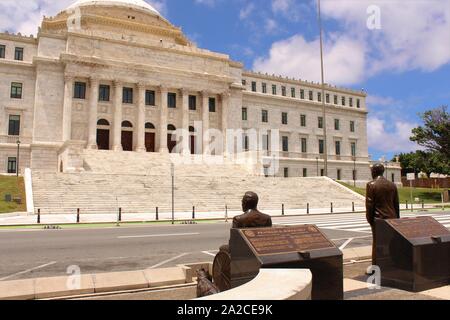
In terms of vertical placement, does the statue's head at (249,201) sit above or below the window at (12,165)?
below

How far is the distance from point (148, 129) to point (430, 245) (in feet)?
157

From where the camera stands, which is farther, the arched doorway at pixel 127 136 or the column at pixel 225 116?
the column at pixel 225 116

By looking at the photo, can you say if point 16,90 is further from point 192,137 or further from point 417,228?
point 417,228

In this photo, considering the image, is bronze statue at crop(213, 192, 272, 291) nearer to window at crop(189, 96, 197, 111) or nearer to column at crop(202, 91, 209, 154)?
column at crop(202, 91, 209, 154)

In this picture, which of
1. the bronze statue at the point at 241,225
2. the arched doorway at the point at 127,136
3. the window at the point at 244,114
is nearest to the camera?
the bronze statue at the point at 241,225

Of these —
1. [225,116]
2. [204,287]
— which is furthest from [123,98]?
[204,287]

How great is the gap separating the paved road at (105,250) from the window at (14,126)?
112ft

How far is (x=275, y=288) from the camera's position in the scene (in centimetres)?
397

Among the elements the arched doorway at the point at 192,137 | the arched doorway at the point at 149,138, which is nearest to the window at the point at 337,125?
the arched doorway at the point at 192,137

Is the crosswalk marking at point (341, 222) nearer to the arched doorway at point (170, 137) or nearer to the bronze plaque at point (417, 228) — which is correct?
the bronze plaque at point (417, 228)

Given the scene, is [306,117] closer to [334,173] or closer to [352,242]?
[334,173]

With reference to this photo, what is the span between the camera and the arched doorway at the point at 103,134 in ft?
Result: 163

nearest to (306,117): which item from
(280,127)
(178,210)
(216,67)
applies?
(280,127)

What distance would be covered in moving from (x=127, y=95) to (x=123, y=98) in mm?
724
